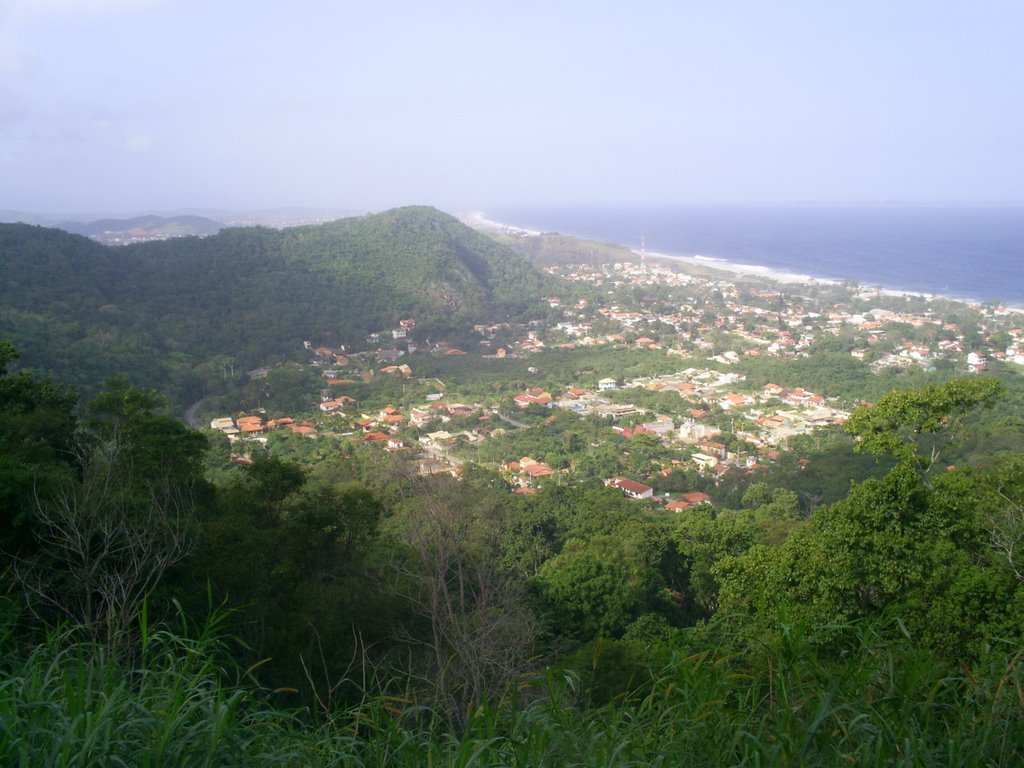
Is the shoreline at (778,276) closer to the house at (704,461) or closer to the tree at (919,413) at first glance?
the house at (704,461)

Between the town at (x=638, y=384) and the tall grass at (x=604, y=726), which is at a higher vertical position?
the tall grass at (x=604, y=726)

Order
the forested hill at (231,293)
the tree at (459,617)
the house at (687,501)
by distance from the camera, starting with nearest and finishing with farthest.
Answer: the tree at (459,617) → the house at (687,501) → the forested hill at (231,293)

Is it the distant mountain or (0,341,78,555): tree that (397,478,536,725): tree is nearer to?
(0,341,78,555): tree

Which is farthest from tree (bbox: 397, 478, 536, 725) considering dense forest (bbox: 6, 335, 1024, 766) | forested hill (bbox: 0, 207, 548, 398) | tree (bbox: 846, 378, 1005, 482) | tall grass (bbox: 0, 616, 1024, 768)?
forested hill (bbox: 0, 207, 548, 398)

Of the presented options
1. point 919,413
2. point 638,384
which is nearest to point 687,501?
point 919,413

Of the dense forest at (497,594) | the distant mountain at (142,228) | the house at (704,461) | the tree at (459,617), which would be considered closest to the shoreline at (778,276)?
the dense forest at (497,594)

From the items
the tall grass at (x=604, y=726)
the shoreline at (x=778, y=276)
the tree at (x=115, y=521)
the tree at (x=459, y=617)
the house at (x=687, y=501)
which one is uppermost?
the shoreline at (x=778, y=276)
